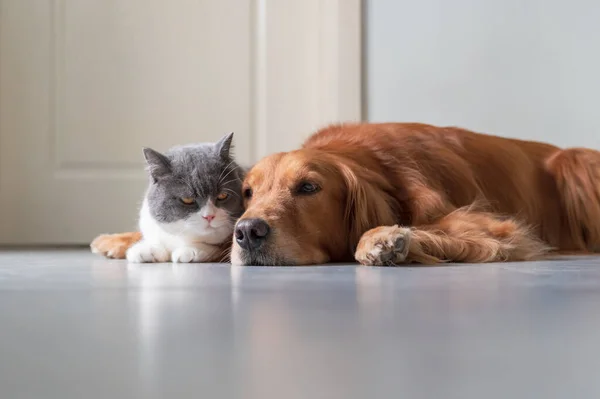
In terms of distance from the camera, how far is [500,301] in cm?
92

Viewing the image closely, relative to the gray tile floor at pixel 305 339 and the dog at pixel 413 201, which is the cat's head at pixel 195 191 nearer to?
the dog at pixel 413 201

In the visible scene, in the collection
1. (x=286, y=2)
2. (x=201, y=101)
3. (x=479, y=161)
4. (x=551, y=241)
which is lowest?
(x=551, y=241)

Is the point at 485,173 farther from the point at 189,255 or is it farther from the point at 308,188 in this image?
the point at 189,255

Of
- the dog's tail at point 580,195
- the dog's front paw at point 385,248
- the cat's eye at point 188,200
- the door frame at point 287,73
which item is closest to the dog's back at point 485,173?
the dog's tail at point 580,195

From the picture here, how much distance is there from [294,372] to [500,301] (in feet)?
1.52

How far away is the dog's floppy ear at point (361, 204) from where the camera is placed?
5.67 ft

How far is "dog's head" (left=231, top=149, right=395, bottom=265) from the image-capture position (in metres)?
1.60

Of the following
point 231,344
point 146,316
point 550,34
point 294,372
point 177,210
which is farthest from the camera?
point 550,34

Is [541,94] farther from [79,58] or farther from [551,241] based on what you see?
[79,58]

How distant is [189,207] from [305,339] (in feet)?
4.09

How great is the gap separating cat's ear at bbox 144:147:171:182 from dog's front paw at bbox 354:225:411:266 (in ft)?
2.17

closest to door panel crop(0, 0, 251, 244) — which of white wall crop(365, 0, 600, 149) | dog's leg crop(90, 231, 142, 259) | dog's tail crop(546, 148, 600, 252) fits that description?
white wall crop(365, 0, 600, 149)

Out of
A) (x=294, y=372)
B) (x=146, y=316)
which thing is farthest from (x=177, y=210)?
(x=294, y=372)

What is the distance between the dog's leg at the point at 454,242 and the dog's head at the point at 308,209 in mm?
115
